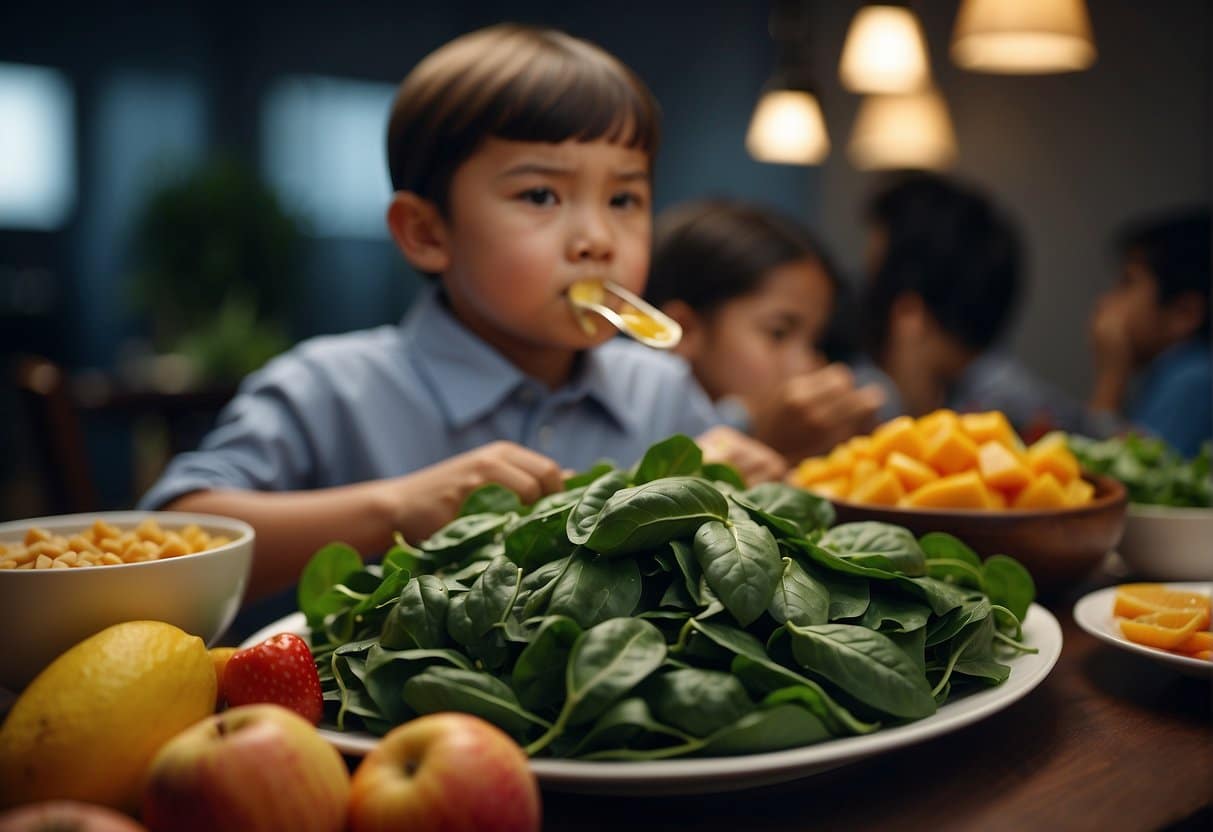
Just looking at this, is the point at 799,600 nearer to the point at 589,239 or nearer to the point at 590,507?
the point at 590,507

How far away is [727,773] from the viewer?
0.50m

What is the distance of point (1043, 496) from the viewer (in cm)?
92

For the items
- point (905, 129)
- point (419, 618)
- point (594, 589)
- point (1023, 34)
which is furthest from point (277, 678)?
point (905, 129)

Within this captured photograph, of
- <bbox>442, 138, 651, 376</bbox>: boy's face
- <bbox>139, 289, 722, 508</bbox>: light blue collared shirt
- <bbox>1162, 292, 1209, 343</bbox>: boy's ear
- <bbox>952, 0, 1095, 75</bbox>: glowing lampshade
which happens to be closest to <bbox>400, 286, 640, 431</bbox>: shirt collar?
<bbox>139, 289, 722, 508</bbox>: light blue collared shirt

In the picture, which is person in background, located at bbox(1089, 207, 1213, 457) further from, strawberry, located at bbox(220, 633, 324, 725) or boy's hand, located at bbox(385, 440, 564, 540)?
strawberry, located at bbox(220, 633, 324, 725)

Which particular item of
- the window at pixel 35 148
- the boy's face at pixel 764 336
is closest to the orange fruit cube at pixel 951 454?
the boy's face at pixel 764 336

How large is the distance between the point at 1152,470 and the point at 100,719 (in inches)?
43.5

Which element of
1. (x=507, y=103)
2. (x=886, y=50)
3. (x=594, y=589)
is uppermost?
(x=886, y=50)

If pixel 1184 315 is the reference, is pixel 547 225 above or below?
above

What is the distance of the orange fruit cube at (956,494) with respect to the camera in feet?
3.00

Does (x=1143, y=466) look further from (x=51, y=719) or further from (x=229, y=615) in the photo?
(x=51, y=719)

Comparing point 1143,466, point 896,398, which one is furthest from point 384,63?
point 1143,466

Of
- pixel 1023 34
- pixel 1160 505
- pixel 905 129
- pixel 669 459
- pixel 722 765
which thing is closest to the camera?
pixel 722 765

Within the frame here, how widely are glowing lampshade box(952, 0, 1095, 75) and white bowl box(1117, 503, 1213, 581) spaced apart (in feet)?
4.67
